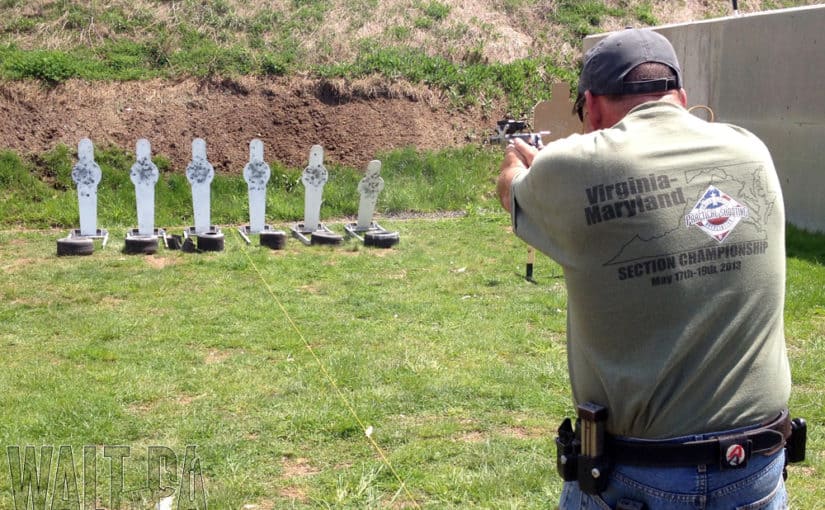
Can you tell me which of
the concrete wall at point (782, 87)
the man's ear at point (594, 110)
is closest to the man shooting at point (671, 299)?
the man's ear at point (594, 110)

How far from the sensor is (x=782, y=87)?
10633 mm

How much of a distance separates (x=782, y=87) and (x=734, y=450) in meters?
9.84

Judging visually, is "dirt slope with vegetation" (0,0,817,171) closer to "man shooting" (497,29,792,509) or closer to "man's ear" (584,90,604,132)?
"man's ear" (584,90,604,132)

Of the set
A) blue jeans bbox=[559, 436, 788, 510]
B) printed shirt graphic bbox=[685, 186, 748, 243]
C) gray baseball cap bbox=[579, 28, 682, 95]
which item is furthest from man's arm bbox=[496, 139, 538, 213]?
blue jeans bbox=[559, 436, 788, 510]

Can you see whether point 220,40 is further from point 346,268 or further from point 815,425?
point 815,425

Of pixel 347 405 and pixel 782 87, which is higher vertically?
pixel 782 87

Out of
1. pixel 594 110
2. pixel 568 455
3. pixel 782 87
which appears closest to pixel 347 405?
pixel 568 455

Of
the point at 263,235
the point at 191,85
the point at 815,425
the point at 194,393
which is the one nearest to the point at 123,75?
the point at 191,85

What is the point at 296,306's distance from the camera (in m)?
7.11

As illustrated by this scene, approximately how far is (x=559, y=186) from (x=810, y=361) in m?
4.46

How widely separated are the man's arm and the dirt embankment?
1049 cm

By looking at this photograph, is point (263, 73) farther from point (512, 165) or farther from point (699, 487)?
point (699, 487)

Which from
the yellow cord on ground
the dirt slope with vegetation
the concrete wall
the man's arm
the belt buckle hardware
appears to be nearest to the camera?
the belt buckle hardware

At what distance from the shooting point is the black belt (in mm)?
1902
